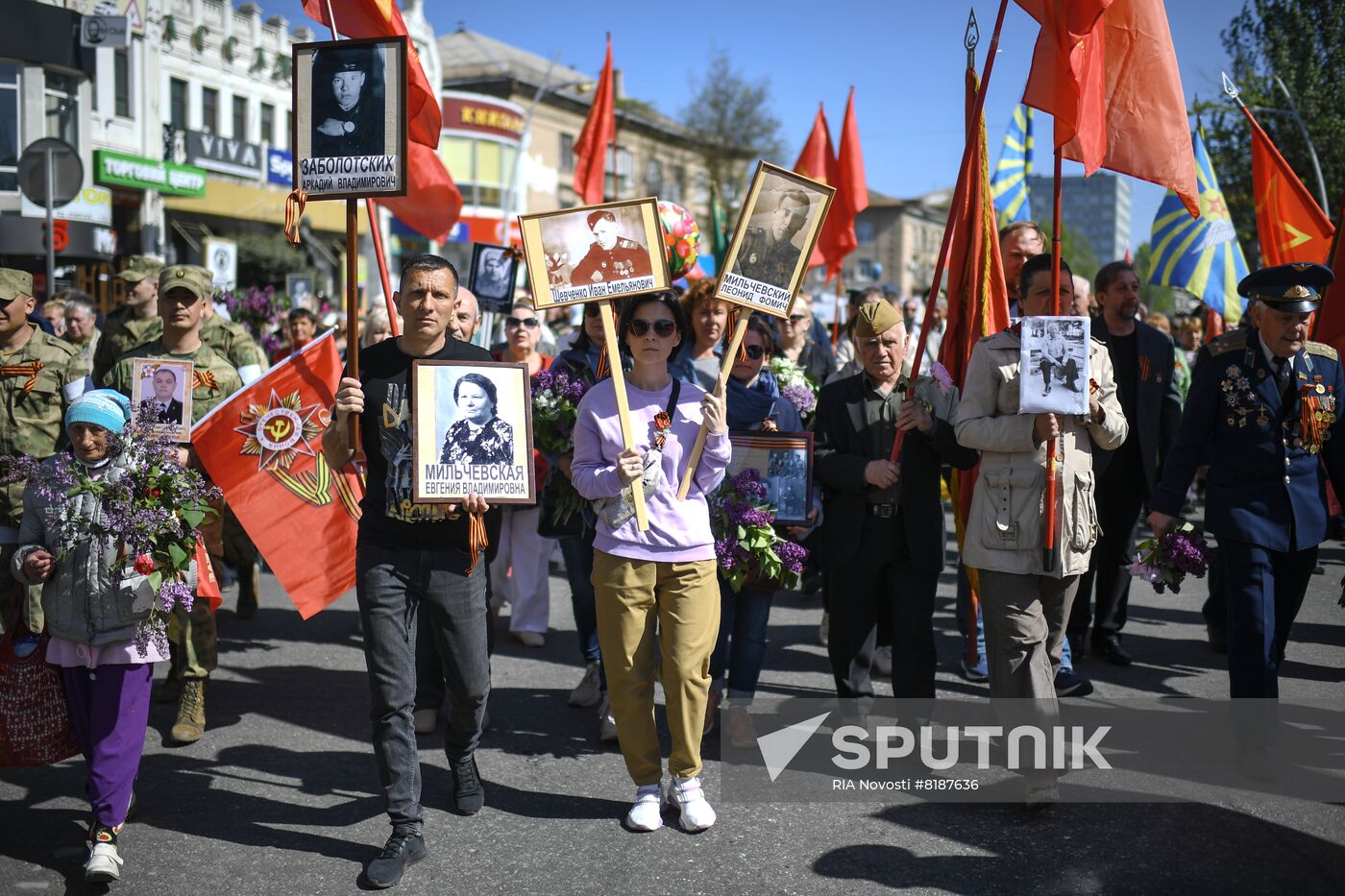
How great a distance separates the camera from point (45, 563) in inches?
169

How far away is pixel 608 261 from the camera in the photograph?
186 inches

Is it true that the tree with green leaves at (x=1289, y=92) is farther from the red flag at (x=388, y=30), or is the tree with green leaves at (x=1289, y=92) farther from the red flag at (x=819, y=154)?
the red flag at (x=388, y=30)

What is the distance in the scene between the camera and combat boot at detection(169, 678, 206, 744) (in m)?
5.70

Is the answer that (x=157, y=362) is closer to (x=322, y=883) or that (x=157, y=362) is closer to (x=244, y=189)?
(x=322, y=883)

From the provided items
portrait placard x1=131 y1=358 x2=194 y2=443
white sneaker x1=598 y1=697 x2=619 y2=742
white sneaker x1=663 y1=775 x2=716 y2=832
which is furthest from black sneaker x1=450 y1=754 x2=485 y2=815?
portrait placard x1=131 y1=358 x2=194 y2=443

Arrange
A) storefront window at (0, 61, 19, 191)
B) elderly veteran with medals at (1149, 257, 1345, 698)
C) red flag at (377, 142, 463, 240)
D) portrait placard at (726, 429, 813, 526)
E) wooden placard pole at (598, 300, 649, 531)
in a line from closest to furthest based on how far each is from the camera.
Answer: wooden placard pole at (598, 300, 649, 531) < elderly veteran with medals at (1149, 257, 1345, 698) < portrait placard at (726, 429, 813, 526) < red flag at (377, 142, 463, 240) < storefront window at (0, 61, 19, 191)

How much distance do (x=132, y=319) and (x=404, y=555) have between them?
365 cm

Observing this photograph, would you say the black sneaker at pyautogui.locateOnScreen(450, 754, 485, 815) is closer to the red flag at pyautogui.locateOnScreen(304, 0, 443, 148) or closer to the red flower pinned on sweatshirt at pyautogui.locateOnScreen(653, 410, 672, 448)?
the red flower pinned on sweatshirt at pyautogui.locateOnScreen(653, 410, 672, 448)

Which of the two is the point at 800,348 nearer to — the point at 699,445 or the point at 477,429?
the point at 699,445

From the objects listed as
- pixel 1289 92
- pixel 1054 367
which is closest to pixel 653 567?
pixel 1054 367

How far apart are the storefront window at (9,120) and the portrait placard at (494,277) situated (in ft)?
71.0

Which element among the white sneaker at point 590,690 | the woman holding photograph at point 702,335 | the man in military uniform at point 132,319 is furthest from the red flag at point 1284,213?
the man in military uniform at point 132,319

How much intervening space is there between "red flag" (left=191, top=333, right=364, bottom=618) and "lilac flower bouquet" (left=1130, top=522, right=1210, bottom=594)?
3.97 m

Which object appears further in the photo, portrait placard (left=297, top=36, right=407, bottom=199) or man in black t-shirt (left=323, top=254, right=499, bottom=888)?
portrait placard (left=297, top=36, right=407, bottom=199)
